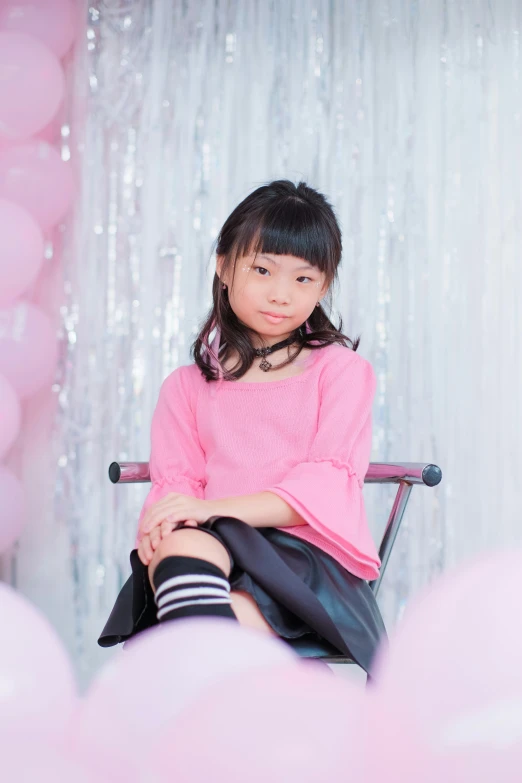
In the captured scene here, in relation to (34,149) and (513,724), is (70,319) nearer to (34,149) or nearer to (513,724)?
(34,149)

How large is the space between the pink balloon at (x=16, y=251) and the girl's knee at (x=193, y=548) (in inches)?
41.4

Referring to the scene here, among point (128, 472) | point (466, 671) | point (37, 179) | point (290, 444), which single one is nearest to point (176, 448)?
point (128, 472)

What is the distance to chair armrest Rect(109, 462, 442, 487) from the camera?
114 centimetres

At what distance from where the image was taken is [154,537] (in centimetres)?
104

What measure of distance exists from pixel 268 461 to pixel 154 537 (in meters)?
0.25

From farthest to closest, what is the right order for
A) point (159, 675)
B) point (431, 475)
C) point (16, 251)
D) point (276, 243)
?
point (16, 251) < point (276, 243) < point (431, 475) < point (159, 675)

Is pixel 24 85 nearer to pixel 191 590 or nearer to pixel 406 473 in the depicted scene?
pixel 406 473

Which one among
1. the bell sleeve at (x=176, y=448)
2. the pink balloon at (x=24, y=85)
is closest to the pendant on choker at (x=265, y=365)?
the bell sleeve at (x=176, y=448)

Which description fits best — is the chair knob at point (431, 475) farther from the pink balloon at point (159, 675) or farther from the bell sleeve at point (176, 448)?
the pink balloon at point (159, 675)

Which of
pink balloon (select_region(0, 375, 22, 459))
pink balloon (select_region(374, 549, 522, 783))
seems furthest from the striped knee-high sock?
pink balloon (select_region(0, 375, 22, 459))

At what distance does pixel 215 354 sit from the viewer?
4.56 feet

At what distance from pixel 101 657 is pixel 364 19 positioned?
5.53 ft

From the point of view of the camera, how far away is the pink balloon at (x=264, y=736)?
531 mm

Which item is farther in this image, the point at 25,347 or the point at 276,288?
the point at 25,347
